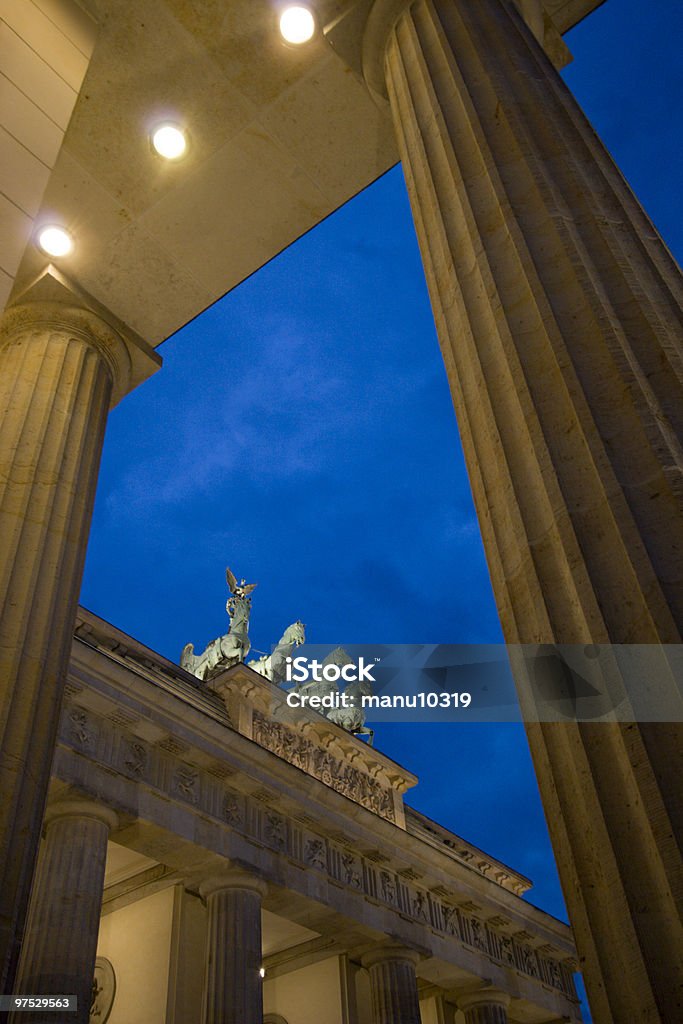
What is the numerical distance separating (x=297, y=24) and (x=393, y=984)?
2290 centimetres

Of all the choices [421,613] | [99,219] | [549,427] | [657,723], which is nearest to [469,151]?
[549,427]

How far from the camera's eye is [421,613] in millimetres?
114812

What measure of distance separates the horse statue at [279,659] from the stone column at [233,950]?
8457mm

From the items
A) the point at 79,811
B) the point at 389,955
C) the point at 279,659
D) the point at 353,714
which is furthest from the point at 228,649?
the point at 79,811

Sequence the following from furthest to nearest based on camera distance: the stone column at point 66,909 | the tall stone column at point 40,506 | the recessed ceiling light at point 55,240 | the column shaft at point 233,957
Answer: the column shaft at point 233,957
the stone column at point 66,909
the recessed ceiling light at point 55,240
the tall stone column at point 40,506

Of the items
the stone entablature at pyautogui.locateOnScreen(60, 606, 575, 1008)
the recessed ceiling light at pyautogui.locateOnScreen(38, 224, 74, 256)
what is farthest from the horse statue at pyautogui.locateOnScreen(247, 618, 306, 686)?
the recessed ceiling light at pyautogui.locateOnScreen(38, 224, 74, 256)

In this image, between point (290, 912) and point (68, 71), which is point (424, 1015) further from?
point (68, 71)

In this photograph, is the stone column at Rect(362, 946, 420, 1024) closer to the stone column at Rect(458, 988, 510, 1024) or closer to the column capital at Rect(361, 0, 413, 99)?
the stone column at Rect(458, 988, 510, 1024)

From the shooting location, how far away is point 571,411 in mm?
5641

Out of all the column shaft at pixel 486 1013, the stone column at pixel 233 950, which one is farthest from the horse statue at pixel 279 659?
the column shaft at pixel 486 1013

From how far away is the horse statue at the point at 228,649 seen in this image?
3031 centimetres

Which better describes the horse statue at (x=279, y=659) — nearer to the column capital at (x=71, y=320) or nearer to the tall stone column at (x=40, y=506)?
the column capital at (x=71, y=320)

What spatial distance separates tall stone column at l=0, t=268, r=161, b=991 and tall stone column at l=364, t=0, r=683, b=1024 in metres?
4.83

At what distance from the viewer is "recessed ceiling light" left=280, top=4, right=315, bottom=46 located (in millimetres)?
10406
